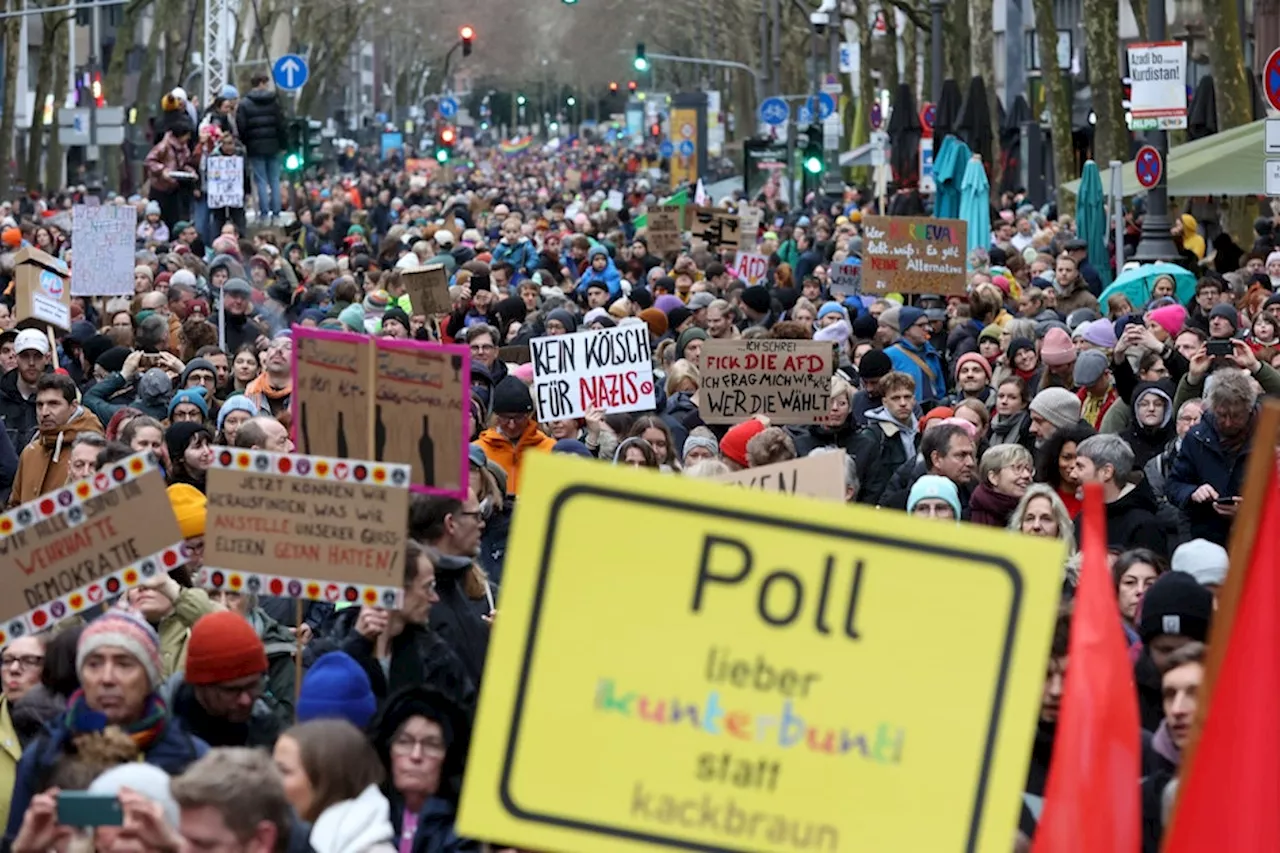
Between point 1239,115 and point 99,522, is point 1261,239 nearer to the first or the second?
point 1239,115

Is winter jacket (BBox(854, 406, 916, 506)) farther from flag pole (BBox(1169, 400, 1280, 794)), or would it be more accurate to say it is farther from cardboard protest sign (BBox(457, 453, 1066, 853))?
cardboard protest sign (BBox(457, 453, 1066, 853))

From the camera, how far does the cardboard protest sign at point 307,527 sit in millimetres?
7289

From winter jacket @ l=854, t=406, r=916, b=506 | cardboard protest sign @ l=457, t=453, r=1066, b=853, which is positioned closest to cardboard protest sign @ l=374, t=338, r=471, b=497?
winter jacket @ l=854, t=406, r=916, b=506

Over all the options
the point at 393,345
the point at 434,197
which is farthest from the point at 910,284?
the point at 434,197

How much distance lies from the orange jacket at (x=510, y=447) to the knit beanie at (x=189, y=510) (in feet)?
6.77

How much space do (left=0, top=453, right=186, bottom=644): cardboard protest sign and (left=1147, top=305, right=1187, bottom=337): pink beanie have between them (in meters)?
8.44

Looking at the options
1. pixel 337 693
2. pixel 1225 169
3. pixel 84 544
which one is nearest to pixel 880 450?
pixel 84 544

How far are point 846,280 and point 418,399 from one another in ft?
45.3

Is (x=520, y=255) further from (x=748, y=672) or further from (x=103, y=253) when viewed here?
(x=748, y=672)

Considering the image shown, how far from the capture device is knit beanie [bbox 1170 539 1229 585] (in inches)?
309

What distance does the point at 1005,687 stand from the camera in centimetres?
390

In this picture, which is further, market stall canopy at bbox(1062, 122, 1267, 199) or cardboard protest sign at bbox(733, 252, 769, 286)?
cardboard protest sign at bbox(733, 252, 769, 286)

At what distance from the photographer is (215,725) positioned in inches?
265

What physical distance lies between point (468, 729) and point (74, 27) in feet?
257
